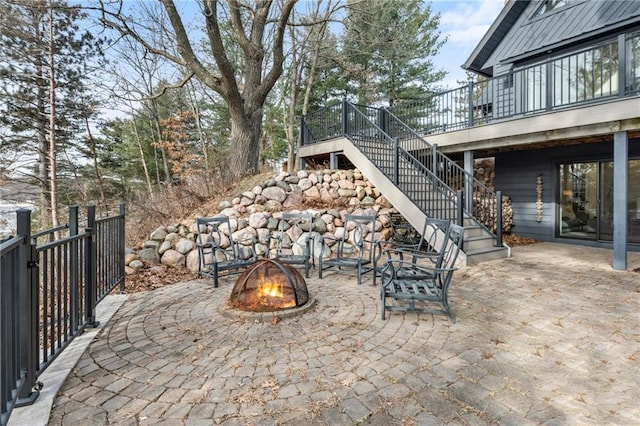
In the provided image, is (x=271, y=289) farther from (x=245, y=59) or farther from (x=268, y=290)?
(x=245, y=59)

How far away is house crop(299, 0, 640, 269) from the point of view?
6078mm

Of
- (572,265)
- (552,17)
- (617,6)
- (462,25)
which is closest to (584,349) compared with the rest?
(572,265)

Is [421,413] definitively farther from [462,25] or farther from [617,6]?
[462,25]

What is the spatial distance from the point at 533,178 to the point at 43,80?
50.8 ft

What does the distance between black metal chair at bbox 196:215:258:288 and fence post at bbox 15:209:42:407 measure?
8.28ft

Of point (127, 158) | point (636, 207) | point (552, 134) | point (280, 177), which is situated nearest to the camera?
point (552, 134)

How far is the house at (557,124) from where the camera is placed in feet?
19.9

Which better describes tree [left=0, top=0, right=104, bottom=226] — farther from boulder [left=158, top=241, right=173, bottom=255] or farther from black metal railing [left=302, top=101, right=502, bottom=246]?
black metal railing [left=302, top=101, right=502, bottom=246]

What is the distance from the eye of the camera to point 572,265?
6.14m

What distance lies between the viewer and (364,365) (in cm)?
259

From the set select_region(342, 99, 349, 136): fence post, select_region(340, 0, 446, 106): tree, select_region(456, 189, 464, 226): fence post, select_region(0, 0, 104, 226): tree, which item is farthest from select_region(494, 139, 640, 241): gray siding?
select_region(0, 0, 104, 226): tree

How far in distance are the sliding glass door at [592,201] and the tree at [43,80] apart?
47.6 feet

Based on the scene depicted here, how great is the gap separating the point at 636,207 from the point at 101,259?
1072 cm

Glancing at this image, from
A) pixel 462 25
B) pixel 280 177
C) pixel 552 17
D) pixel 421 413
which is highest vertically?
pixel 462 25
